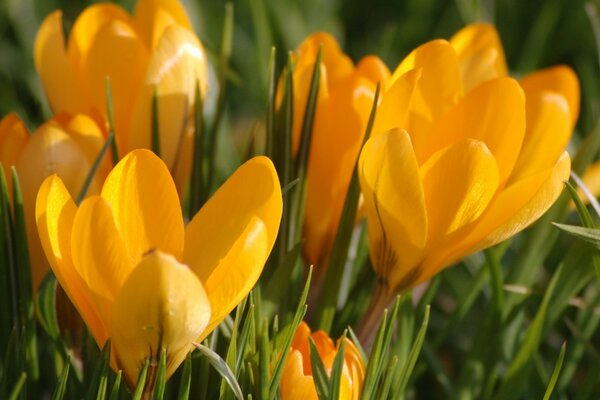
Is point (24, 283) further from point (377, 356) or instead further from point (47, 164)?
point (377, 356)

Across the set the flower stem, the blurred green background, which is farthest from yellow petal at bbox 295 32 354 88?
the blurred green background

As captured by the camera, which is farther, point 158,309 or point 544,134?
point 544,134

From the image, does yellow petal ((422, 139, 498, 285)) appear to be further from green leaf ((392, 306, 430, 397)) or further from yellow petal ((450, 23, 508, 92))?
yellow petal ((450, 23, 508, 92))

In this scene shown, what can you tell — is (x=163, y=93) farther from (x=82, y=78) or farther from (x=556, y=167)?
(x=556, y=167)

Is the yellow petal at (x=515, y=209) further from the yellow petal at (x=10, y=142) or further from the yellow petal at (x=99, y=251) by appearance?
the yellow petal at (x=10, y=142)

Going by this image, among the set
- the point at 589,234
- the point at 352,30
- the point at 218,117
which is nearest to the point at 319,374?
the point at 589,234

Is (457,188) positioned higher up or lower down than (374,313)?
higher up

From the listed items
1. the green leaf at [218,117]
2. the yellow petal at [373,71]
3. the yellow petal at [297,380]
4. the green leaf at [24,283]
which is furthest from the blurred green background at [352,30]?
the yellow petal at [297,380]
